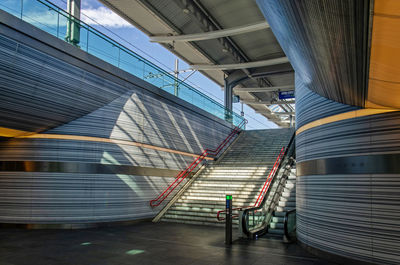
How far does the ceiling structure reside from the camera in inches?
582

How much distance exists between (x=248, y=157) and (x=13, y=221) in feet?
36.9

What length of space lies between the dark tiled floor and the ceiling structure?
10009mm

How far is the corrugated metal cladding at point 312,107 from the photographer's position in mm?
7012

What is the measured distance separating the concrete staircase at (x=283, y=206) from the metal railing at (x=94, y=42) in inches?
260

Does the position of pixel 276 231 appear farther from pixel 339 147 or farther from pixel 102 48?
pixel 102 48

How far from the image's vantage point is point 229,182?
14195mm

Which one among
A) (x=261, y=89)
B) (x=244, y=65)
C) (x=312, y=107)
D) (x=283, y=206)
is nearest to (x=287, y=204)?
(x=283, y=206)

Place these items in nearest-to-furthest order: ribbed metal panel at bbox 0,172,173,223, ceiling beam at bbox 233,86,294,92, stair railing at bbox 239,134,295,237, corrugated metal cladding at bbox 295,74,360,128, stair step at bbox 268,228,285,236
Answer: corrugated metal cladding at bbox 295,74,360,128 → stair railing at bbox 239,134,295,237 → stair step at bbox 268,228,285,236 → ribbed metal panel at bbox 0,172,173,223 → ceiling beam at bbox 233,86,294,92

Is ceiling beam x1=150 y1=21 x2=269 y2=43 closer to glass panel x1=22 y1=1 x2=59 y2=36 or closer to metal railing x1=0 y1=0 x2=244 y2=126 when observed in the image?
metal railing x1=0 y1=0 x2=244 y2=126

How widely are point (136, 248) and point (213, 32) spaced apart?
11.7 m

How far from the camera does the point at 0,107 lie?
848 centimetres

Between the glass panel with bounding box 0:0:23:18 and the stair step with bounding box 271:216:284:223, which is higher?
the glass panel with bounding box 0:0:23:18

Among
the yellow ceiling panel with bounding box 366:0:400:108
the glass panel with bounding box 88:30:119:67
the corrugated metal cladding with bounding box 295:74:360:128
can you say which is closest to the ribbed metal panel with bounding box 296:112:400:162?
the corrugated metal cladding with bounding box 295:74:360:128

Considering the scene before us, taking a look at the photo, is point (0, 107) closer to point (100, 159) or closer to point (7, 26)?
point (7, 26)
